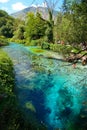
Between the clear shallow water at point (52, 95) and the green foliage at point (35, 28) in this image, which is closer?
the clear shallow water at point (52, 95)

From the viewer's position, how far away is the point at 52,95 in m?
17.1

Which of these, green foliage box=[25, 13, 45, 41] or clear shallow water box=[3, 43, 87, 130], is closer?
clear shallow water box=[3, 43, 87, 130]

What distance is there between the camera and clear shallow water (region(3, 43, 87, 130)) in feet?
43.0

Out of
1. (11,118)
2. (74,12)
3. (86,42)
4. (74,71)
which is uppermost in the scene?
(74,12)

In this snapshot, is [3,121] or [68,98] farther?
[68,98]

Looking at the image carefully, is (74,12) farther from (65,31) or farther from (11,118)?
(11,118)

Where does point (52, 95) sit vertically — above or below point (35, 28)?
below

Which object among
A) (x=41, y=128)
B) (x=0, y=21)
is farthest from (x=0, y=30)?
(x=41, y=128)

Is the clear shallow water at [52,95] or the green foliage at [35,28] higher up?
the green foliage at [35,28]

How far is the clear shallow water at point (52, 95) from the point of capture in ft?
43.0

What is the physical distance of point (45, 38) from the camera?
56.7 metres

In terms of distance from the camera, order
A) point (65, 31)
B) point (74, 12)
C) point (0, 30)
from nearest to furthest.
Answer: point (74, 12) < point (65, 31) < point (0, 30)

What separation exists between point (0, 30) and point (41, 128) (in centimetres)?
8552

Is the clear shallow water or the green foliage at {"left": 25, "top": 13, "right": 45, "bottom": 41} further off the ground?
the green foliage at {"left": 25, "top": 13, "right": 45, "bottom": 41}
